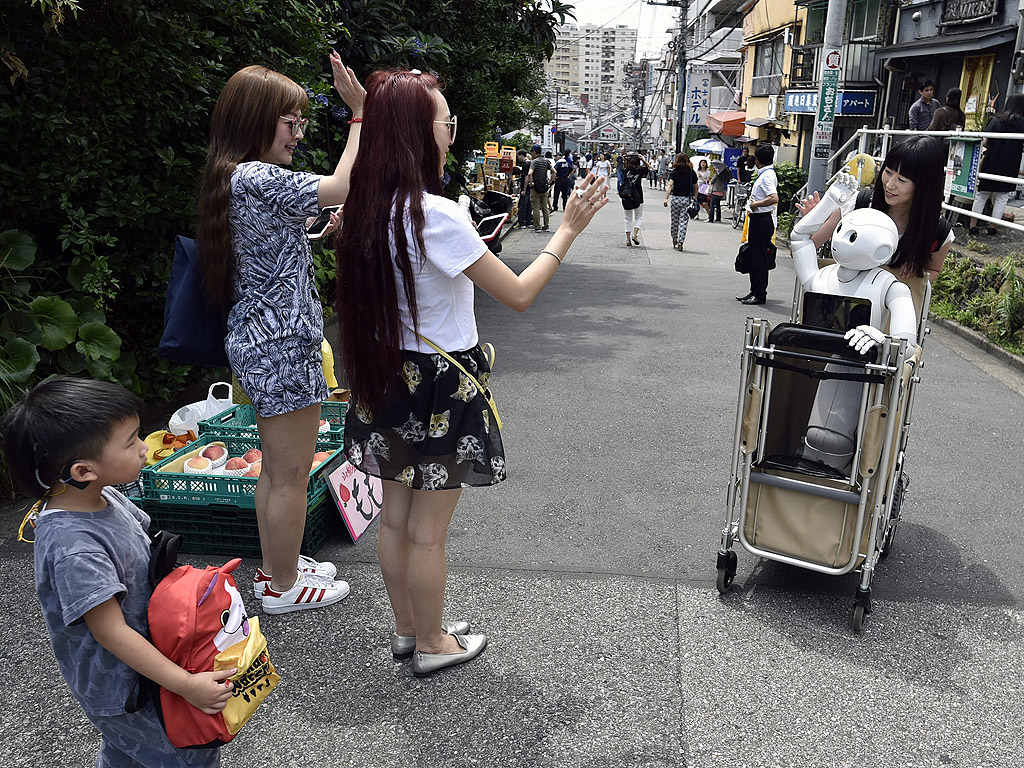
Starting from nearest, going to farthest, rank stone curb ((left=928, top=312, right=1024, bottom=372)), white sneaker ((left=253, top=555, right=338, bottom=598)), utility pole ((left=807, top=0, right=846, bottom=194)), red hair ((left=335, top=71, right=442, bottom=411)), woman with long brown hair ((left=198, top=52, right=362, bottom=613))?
1. red hair ((left=335, top=71, right=442, bottom=411))
2. woman with long brown hair ((left=198, top=52, right=362, bottom=613))
3. white sneaker ((left=253, top=555, right=338, bottom=598))
4. stone curb ((left=928, top=312, right=1024, bottom=372))
5. utility pole ((left=807, top=0, right=846, bottom=194))

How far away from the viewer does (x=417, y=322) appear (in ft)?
8.05

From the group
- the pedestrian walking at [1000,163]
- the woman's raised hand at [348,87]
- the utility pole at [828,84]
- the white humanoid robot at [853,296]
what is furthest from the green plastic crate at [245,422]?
the utility pole at [828,84]

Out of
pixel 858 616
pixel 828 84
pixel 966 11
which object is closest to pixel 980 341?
pixel 858 616

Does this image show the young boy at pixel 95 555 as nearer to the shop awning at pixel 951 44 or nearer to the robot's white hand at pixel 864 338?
the robot's white hand at pixel 864 338

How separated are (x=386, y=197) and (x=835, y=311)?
76.7 inches

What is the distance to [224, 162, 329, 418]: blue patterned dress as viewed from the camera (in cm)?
272

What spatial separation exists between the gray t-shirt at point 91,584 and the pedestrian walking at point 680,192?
13.1 m

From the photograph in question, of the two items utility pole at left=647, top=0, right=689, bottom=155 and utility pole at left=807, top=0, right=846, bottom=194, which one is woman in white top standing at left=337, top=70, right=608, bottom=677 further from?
utility pole at left=647, top=0, right=689, bottom=155

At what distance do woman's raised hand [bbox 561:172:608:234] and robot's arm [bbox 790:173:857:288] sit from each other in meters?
1.45

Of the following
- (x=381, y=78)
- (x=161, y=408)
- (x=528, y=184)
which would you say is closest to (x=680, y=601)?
(x=381, y=78)

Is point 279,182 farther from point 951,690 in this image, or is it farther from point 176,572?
point 951,690

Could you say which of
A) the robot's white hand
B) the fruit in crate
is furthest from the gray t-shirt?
the robot's white hand

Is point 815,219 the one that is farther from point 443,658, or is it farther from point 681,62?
point 681,62

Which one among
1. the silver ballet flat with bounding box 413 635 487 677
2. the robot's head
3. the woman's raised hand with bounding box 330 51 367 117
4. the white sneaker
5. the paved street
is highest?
the woman's raised hand with bounding box 330 51 367 117
